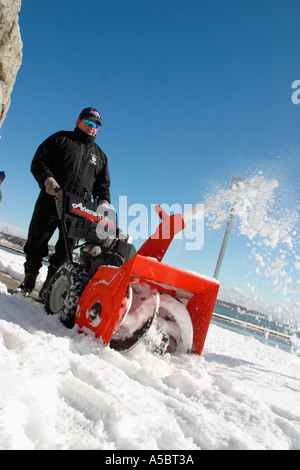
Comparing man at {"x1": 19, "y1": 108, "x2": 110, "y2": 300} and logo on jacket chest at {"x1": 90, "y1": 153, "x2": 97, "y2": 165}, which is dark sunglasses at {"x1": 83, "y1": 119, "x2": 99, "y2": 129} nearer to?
man at {"x1": 19, "y1": 108, "x2": 110, "y2": 300}

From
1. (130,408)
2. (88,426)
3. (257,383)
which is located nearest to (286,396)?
(257,383)

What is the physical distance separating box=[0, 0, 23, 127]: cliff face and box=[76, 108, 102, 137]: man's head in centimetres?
1226

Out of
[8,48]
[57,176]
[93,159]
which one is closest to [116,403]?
[57,176]

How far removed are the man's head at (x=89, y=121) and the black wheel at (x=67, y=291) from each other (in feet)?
5.60

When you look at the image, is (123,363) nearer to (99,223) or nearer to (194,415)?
(194,415)

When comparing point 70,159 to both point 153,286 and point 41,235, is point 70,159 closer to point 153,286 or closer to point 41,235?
point 41,235

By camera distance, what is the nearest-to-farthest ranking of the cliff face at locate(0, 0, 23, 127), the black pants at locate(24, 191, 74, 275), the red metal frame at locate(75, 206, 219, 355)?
the red metal frame at locate(75, 206, 219, 355), the black pants at locate(24, 191, 74, 275), the cliff face at locate(0, 0, 23, 127)

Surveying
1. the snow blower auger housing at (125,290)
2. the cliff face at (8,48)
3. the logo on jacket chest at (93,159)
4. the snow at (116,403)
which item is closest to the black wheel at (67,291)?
the snow blower auger housing at (125,290)

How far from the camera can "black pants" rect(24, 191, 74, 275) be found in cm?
338

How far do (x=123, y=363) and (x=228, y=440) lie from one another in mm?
789

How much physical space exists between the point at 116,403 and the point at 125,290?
754 millimetres

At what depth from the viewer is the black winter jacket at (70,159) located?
3.41 m

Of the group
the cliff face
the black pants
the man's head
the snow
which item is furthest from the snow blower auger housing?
the cliff face

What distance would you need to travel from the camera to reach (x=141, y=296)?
2490 millimetres
